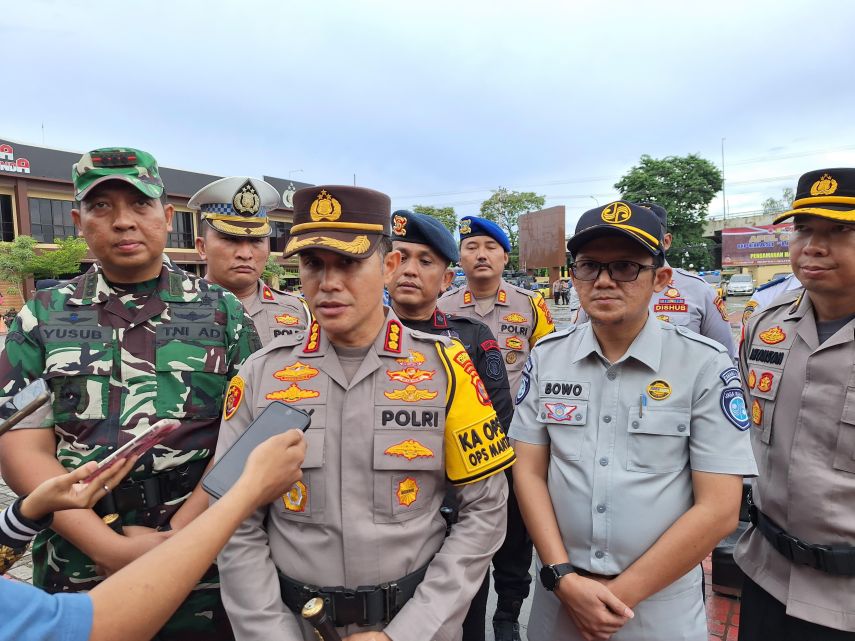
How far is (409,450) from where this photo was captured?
169 cm

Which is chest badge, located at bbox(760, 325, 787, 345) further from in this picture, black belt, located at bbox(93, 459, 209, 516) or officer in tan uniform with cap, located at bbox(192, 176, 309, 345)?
officer in tan uniform with cap, located at bbox(192, 176, 309, 345)

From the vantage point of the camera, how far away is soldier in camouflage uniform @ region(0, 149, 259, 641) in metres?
1.85

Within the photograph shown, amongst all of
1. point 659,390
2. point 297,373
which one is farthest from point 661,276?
point 297,373

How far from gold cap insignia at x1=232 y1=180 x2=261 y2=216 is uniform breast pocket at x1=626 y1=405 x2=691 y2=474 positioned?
115 inches

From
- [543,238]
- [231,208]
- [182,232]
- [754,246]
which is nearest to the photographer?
[231,208]

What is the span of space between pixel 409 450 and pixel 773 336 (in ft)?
6.11

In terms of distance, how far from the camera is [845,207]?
2104mm

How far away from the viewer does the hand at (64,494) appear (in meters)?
1.31

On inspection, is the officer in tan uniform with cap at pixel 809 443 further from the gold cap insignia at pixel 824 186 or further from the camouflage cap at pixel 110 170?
the camouflage cap at pixel 110 170

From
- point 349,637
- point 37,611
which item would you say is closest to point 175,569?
point 37,611

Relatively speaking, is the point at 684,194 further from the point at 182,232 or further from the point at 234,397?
the point at 234,397

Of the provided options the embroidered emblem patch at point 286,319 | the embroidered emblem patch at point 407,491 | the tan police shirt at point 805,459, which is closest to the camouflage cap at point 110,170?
the embroidered emblem patch at point 407,491

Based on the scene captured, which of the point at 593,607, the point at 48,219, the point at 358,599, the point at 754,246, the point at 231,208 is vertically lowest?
the point at 593,607

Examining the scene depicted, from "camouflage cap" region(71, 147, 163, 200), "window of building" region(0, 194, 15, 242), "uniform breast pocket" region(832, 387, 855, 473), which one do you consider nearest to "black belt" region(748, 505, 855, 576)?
"uniform breast pocket" region(832, 387, 855, 473)
